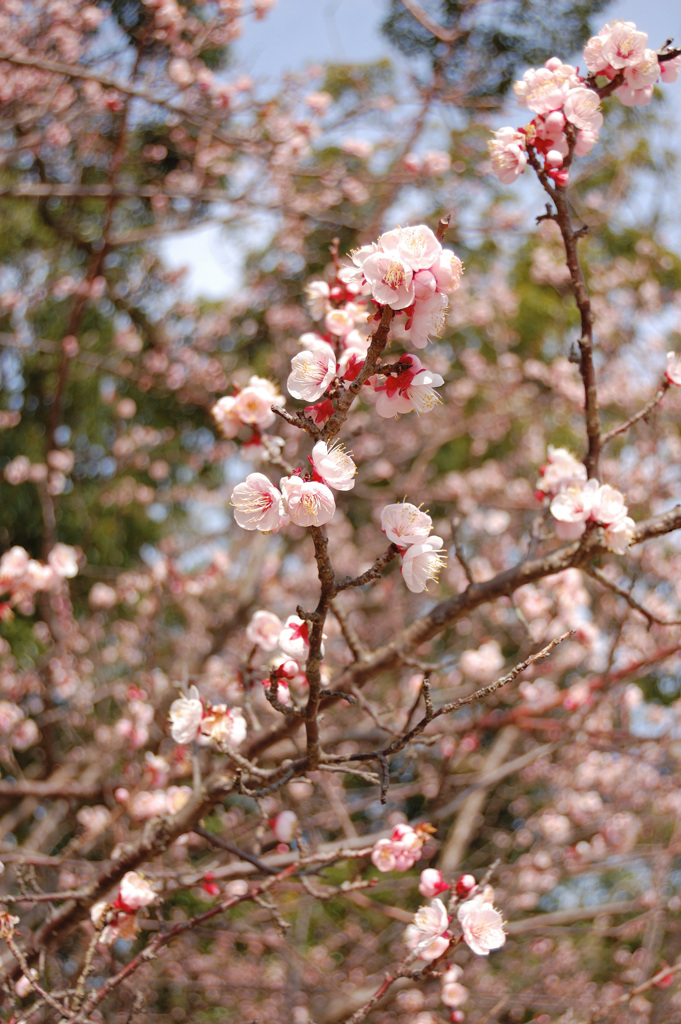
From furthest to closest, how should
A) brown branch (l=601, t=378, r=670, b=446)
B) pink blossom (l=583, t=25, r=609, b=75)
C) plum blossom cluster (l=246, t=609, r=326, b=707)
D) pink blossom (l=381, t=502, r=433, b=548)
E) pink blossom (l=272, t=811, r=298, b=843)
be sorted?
pink blossom (l=272, t=811, r=298, b=843), brown branch (l=601, t=378, r=670, b=446), pink blossom (l=583, t=25, r=609, b=75), plum blossom cluster (l=246, t=609, r=326, b=707), pink blossom (l=381, t=502, r=433, b=548)

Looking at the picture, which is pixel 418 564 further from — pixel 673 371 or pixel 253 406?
pixel 673 371

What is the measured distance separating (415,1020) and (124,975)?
1830mm

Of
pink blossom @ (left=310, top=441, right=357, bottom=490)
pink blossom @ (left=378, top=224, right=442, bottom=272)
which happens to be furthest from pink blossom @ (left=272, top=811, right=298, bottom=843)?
pink blossom @ (left=378, top=224, right=442, bottom=272)

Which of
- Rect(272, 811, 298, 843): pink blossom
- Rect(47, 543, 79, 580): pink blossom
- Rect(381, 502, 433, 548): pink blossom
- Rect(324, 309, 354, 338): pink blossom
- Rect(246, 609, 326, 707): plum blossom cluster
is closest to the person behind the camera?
Rect(381, 502, 433, 548): pink blossom

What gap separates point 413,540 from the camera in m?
1.08

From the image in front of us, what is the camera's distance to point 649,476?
4.94 m

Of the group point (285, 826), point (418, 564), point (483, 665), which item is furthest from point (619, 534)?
point (483, 665)

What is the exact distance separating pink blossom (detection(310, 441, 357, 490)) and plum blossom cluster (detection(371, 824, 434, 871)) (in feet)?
3.50

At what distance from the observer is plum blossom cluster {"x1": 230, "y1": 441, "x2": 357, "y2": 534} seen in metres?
0.96

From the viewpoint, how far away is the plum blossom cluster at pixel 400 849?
1.66m

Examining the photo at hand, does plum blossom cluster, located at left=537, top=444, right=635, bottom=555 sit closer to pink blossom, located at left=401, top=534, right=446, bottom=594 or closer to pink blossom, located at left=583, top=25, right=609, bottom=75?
pink blossom, located at left=401, top=534, right=446, bottom=594

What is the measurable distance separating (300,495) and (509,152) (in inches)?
41.7

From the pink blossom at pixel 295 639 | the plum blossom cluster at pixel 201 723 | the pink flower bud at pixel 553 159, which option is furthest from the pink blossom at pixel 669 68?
the plum blossom cluster at pixel 201 723

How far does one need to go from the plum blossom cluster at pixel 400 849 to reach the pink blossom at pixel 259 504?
1016mm
